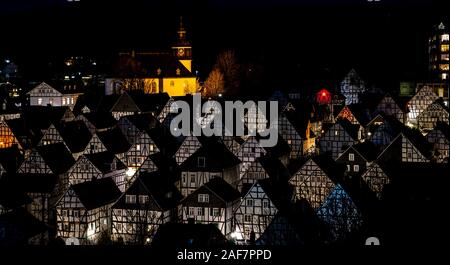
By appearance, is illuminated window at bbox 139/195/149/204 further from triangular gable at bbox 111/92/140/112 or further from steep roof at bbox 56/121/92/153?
triangular gable at bbox 111/92/140/112

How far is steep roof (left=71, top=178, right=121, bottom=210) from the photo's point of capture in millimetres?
32000

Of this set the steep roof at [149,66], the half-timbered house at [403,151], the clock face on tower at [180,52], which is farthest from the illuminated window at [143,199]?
the clock face on tower at [180,52]

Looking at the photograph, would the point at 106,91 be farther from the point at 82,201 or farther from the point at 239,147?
the point at 82,201

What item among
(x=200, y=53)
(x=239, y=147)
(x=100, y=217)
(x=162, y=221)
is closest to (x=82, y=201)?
(x=100, y=217)

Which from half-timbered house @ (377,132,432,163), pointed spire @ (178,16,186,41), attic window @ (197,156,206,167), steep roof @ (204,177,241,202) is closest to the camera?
steep roof @ (204,177,241,202)

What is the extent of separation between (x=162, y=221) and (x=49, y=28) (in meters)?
62.6

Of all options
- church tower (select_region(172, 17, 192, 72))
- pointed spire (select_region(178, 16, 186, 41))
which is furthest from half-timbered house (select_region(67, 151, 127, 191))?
pointed spire (select_region(178, 16, 186, 41))

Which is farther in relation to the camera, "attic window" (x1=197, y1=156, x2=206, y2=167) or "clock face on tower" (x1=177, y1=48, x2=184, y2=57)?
"clock face on tower" (x1=177, y1=48, x2=184, y2=57)

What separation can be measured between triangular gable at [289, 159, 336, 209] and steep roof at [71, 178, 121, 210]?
28.4 ft

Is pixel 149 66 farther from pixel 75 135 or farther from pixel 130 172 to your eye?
pixel 130 172

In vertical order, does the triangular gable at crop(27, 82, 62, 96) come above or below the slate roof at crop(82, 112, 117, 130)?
above

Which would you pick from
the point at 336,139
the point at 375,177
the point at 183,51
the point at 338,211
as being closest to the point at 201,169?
the point at 338,211

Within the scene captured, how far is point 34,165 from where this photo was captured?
3775 cm

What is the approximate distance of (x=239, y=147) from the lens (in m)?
42.1
